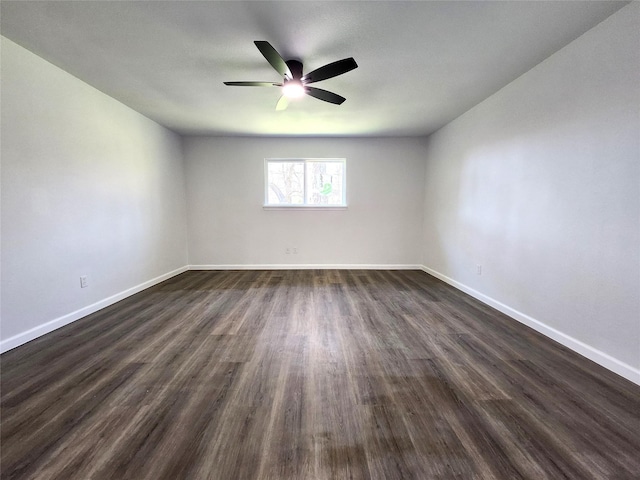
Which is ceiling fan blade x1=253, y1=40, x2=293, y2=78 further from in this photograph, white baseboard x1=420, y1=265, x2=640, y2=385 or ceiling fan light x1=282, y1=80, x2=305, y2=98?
white baseboard x1=420, y1=265, x2=640, y2=385

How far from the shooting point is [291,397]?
1497 millimetres

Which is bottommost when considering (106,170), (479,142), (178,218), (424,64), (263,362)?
(263,362)

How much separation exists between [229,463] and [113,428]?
2.24 feet

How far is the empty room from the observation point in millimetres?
1220

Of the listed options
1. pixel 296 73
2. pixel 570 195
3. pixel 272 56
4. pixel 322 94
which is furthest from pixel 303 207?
pixel 570 195

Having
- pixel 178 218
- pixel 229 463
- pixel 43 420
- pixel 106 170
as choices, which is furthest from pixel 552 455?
pixel 178 218

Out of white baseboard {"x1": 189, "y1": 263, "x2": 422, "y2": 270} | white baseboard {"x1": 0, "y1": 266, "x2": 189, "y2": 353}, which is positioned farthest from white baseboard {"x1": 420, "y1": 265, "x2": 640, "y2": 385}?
white baseboard {"x1": 0, "y1": 266, "x2": 189, "y2": 353}

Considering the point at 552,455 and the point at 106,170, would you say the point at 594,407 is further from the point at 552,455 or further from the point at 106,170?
the point at 106,170

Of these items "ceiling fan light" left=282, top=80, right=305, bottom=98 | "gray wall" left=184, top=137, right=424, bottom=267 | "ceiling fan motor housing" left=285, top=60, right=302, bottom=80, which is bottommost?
"gray wall" left=184, top=137, right=424, bottom=267

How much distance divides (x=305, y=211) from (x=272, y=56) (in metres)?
3.06

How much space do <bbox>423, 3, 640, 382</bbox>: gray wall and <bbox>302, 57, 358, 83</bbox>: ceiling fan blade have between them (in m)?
1.78

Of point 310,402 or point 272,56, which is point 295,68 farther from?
point 310,402

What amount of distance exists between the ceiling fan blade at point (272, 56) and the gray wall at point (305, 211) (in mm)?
2650

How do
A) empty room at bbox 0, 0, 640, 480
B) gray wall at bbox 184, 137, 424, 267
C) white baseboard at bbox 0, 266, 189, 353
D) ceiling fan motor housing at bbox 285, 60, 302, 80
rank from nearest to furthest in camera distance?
empty room at bbox 0, 0, 640, 480 → white baseboard at bbox 0, 266, 189, 353 → ceiling fan motor housing at bbox 285, 60, 302, 80 → gray wall at bbox 184, 137, 424, 267
